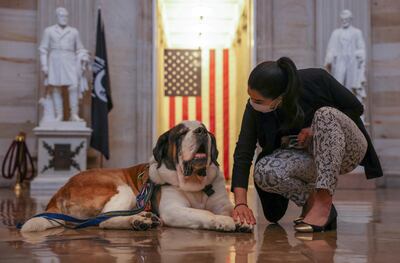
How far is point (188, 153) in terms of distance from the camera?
2.65m

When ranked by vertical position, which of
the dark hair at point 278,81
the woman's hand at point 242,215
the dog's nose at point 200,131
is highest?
the dark hair at point 278,81

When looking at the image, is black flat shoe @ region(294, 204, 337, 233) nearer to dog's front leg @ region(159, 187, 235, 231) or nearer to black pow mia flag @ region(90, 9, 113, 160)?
dog's front leg @ region(159, 187, 235, 231)

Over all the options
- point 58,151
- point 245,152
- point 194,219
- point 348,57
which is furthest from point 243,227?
point 348,57

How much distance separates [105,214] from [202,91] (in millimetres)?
9259

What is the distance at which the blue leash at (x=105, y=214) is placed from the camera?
2.67 metres

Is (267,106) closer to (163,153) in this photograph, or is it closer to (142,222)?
(163,153)

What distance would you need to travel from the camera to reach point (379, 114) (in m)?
7.70

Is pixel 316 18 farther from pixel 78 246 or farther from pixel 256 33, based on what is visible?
pixel 78 246

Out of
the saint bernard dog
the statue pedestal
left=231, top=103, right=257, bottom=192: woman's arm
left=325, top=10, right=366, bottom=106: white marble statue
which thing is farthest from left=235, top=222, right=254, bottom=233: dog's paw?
left=325, top=10, right=366, bottom=106: white marble statue

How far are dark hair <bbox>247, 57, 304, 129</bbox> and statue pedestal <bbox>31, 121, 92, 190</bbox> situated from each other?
179 inches

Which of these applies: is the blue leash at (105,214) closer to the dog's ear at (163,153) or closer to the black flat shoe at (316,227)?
the dog's ear at (163,153)

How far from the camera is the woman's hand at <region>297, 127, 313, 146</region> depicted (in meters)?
2.60

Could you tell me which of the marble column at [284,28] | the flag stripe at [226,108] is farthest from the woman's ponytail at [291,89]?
the flag stripe at [226,108]

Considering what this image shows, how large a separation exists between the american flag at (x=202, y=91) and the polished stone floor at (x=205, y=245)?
8658mm
